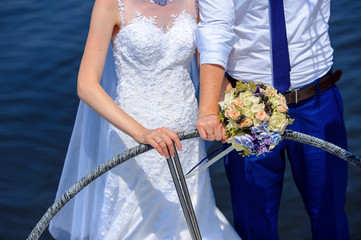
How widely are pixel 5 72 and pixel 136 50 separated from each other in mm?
3751

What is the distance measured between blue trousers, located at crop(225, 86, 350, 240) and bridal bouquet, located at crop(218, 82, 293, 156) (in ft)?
1.34

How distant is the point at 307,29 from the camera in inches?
97.0

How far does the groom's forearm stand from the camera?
2.38 metres

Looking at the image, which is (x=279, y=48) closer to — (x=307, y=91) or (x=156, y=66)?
(x=307, y=91)

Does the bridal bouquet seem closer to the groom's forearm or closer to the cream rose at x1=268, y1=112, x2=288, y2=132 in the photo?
the cream rose at x1=268, y1=112, x2=288, y2=132

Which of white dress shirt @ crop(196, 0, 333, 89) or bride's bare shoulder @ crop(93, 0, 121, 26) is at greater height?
bride's bare shoulder @ crop(93, 0, 121, 26)

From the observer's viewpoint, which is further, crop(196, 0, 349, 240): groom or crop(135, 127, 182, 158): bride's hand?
crop(196, 0, 349, 240): groom

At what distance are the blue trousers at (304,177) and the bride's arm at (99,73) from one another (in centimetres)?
61

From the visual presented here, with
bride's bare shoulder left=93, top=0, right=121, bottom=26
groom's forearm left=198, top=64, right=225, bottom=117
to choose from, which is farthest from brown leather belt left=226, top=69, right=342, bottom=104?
bride's bare shoulder left=93, top=0, right=121, bottom=26

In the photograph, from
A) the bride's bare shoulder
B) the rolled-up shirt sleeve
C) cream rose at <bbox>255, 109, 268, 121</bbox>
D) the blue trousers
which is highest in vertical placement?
the bride's bare shoulder

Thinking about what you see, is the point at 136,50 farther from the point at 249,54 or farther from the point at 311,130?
the point at 311,130

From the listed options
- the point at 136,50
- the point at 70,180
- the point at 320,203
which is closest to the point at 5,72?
the point at 70,180

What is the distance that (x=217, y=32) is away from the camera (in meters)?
2.38

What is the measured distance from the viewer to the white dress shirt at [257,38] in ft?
7.86
